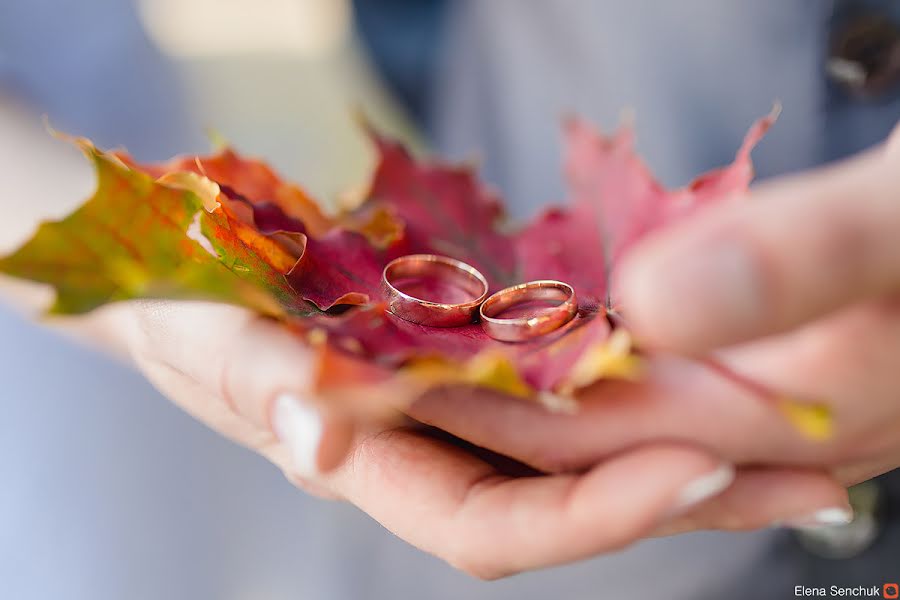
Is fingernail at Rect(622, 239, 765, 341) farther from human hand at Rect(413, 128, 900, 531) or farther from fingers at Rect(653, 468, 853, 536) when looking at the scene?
fingers at Rect(653, 468, 853, 536)

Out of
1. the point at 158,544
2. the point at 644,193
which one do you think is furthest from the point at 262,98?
the point at 644,193

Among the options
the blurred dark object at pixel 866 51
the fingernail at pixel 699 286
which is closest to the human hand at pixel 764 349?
the fingernail at pixel 699 286

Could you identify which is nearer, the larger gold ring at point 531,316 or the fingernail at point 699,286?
the fingernail at point 699,286

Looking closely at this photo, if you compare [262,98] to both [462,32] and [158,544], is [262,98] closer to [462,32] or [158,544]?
[462,32]

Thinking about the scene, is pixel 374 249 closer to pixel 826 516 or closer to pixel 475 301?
pixel 475 301

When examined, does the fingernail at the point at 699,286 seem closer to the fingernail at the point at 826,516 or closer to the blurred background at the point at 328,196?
the fingernail at the point at 826,516

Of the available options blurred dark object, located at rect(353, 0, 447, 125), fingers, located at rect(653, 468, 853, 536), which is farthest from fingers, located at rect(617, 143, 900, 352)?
blurred dark object, located at rect(353, 0, 447, 125)
